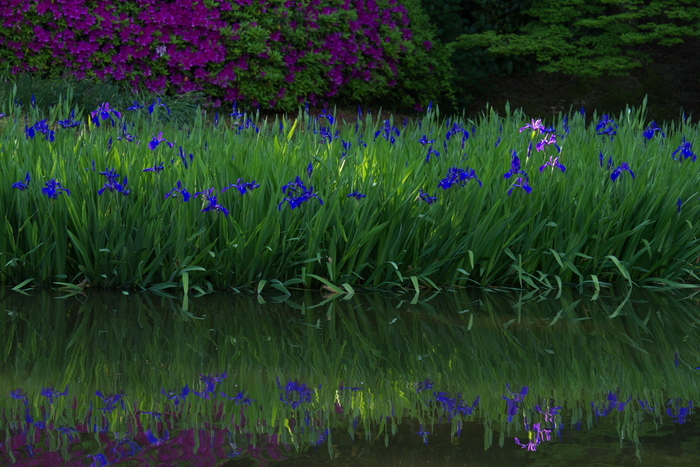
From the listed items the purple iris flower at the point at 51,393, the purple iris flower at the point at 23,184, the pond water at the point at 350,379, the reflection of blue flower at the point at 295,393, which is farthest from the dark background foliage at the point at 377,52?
the reflection of blue flower at the point at 295,393

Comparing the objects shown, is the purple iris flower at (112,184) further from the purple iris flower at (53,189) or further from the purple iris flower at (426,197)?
the purple iris flower at (426,197)

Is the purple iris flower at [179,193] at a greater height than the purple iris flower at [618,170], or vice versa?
the purple iris flower at [618,170]

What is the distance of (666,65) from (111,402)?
11128 millimetres

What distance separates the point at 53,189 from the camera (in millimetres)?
3416

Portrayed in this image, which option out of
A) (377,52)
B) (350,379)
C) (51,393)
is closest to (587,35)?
(377,52)

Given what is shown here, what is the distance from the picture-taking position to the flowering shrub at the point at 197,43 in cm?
859

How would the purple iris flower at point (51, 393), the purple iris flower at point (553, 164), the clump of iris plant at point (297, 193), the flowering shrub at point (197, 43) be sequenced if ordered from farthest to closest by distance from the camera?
the flowering shrub at point (197, 43), the purple iris flower at point (553, 164), the clump of iris plant at point (297, 193), the purple iris flower at point (51, 393)

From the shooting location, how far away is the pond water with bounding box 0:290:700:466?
6.03 ft

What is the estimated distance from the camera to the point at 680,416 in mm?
2109

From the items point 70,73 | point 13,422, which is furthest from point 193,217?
point 70,73

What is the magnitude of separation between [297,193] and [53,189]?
1025mm

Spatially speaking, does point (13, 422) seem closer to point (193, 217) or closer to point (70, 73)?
point (193, 217)

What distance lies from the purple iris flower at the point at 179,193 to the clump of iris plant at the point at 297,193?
41 centimetres

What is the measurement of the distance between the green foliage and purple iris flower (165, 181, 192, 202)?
733 cm
